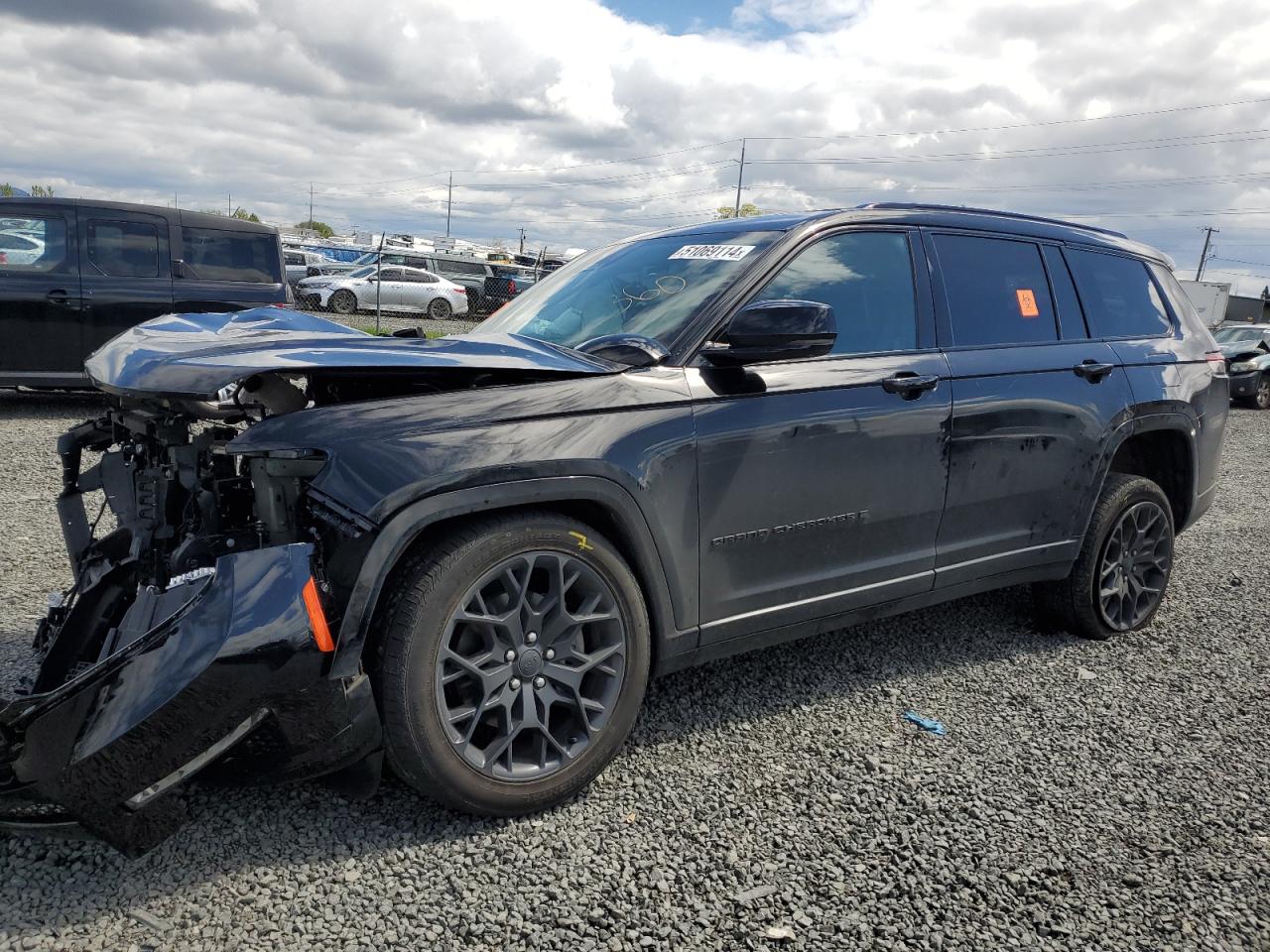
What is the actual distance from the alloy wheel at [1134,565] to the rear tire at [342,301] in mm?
21883

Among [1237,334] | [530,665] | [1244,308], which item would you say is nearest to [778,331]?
[530,665]

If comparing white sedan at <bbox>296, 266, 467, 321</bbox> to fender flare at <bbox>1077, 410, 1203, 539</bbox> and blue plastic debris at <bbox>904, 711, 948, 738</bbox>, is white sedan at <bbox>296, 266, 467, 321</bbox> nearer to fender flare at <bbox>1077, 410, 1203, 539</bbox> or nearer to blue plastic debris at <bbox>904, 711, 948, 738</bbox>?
fender flare at <bbox>1077, 410, 1203, 539</bbox>

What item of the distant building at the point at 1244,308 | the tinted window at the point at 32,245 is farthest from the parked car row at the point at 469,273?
the distant building at the point at 1244,308

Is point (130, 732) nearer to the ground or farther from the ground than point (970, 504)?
nearer to the ground

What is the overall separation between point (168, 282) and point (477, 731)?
25.2 feet

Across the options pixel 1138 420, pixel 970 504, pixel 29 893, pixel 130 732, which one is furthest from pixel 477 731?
pixel 1138 420

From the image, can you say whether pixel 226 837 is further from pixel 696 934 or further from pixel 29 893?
pixel 696 934

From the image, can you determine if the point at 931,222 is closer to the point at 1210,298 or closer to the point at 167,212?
the point at 167,212

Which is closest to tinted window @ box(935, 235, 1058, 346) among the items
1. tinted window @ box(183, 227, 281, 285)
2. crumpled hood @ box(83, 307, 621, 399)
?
crumpled hood @ box(83, 307, 621, 399)

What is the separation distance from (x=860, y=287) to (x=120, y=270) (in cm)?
770

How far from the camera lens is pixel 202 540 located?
8.16 ft

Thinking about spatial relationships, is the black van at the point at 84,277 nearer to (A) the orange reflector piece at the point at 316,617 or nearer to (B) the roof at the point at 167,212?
(B) the roof at the point at 167,212

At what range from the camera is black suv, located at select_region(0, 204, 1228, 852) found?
223 cm

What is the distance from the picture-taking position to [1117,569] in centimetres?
431
